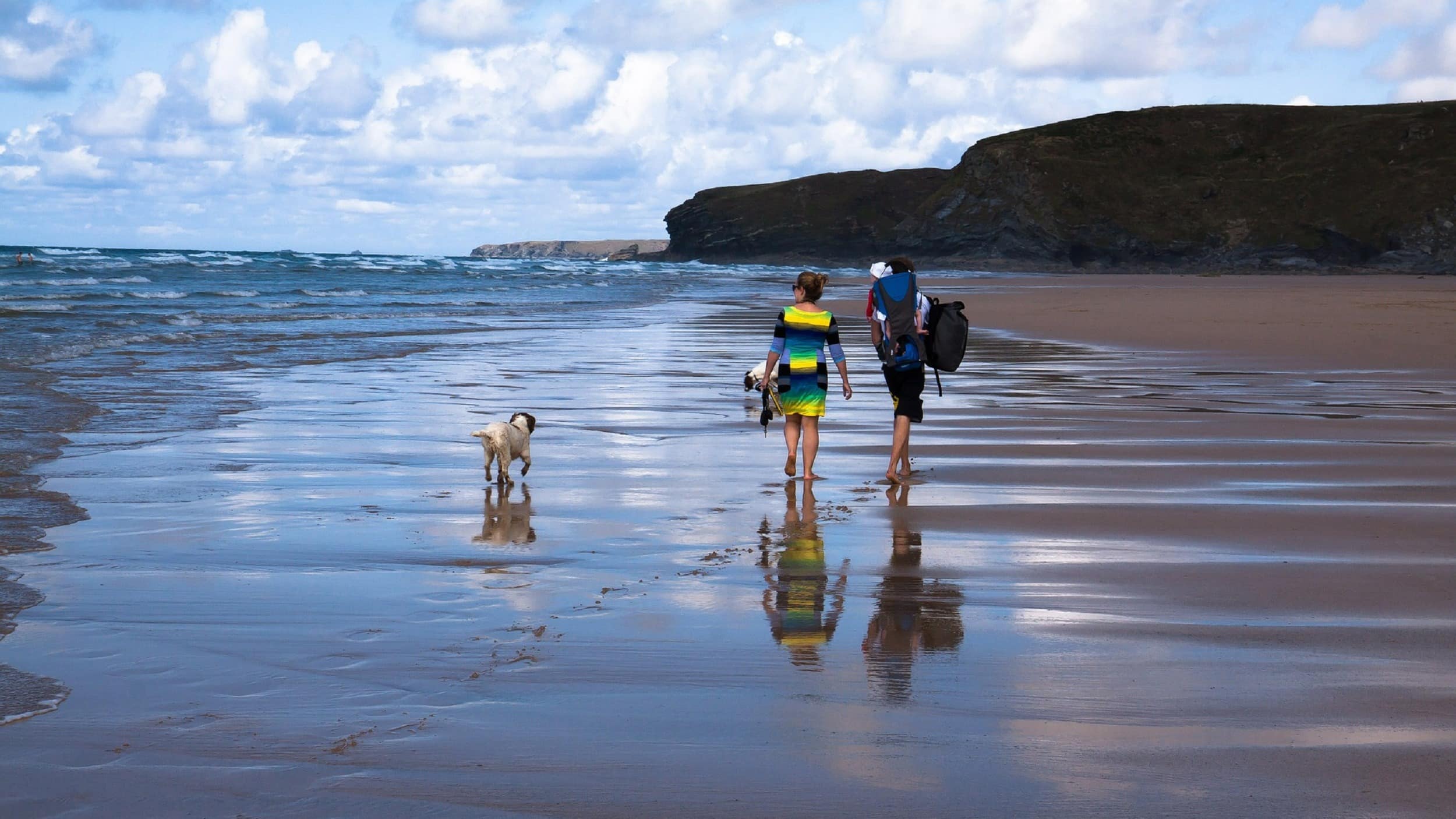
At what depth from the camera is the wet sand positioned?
3.48 meters

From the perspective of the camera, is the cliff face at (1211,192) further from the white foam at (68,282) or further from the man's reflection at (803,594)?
the man's reflection at (803,594)

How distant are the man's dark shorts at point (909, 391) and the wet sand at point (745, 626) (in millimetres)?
494

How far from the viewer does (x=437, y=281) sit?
5534 centimetres

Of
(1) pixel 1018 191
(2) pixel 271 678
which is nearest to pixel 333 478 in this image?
(2) pixel 271 678

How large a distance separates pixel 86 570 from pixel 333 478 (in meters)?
2.61

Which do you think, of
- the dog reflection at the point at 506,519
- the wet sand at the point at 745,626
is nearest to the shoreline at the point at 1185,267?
the wet sand at the point at 745,626

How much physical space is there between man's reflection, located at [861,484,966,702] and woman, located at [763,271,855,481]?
8.46 ft

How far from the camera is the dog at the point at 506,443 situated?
8148 mm

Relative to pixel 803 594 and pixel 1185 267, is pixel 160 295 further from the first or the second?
pixel 1185 267

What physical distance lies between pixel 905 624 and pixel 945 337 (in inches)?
165

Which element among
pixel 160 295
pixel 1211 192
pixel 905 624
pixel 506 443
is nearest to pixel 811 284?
pixel 506 443

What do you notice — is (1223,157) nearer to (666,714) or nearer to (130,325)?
Result: (130,325)

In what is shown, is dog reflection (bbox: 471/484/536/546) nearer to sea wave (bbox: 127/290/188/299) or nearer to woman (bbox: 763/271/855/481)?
woman (bbox: 763/271/855/481)

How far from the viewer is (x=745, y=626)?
4.98 m
